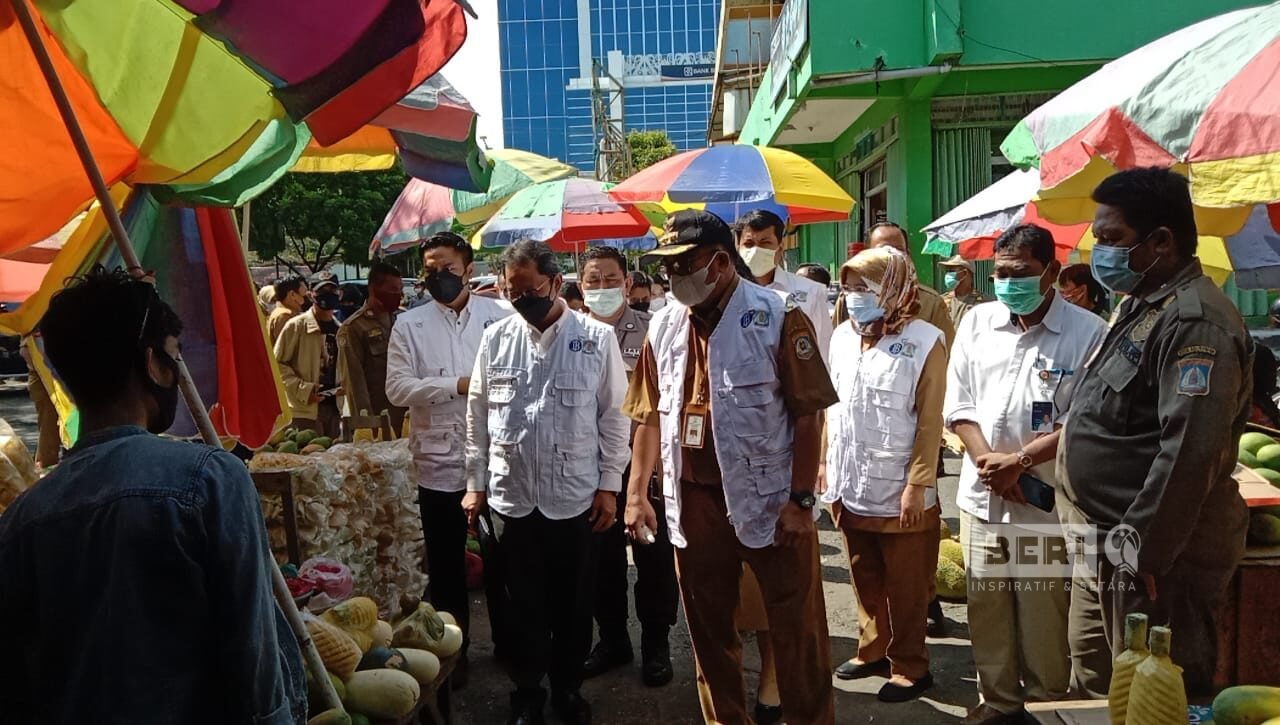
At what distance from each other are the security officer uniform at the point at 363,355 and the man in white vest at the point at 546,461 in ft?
5.29

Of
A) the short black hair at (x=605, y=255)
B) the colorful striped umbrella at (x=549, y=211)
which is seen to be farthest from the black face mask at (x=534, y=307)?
the colorful striped umbrella at (x=549, y=211)

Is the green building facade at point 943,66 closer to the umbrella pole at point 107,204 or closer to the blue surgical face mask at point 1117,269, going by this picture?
the blue surgical face mask at point 1117,269

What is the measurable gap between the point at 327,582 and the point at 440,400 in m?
1.29

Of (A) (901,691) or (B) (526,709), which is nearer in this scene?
(B) (526,709)

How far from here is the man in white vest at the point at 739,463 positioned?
129 inches

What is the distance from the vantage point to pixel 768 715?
398 cm

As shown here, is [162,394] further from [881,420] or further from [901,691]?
[901,691]

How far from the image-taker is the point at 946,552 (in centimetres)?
551

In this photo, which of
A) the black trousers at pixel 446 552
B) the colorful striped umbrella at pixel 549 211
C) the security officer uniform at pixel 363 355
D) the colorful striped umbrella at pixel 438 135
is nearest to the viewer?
the colorful striped umbrella at pixel 438 135

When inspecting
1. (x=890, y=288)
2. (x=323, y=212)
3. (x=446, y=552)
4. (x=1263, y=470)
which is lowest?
(x=446, y=552)

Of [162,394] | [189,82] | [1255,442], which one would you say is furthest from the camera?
[1255,442]

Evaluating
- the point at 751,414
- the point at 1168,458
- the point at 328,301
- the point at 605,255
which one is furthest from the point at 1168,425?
the point at 328,301

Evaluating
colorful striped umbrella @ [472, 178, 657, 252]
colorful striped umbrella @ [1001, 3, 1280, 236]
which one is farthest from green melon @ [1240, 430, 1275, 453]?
colorful striped umbrella @ [472, 178, 657, 252]

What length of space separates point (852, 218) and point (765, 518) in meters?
15.6
